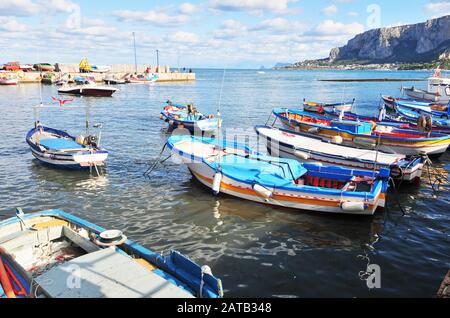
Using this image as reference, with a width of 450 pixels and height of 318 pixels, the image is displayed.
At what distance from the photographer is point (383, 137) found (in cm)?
2545

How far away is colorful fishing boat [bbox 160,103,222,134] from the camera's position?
3199cm

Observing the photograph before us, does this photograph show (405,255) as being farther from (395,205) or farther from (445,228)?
(395,205)

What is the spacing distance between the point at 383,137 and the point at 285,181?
13.0 metres

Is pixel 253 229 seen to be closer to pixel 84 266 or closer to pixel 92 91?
pixel 84 266

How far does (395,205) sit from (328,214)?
415cm

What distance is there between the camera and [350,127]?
87.4 ft

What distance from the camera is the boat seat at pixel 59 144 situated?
21.9 meters

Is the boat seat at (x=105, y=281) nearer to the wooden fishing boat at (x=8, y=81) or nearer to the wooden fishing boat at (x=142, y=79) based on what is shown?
the wooden fishing boat at (x=8, y=81)

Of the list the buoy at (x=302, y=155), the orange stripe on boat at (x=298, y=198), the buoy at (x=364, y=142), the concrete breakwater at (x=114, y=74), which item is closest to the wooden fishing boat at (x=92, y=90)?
the concrete breakwater at (x=114, y=74)

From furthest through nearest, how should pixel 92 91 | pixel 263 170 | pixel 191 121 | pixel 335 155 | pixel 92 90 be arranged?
pixel 92 91, pixel 92 90, pixel 191 121, pixel 335 155, pixel 263 170

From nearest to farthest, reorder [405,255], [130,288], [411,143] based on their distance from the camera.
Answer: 1. [130,288]
2. [405,255]
3. [411,143]

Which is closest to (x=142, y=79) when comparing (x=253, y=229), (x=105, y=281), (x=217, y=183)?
(x=217, y=183)
